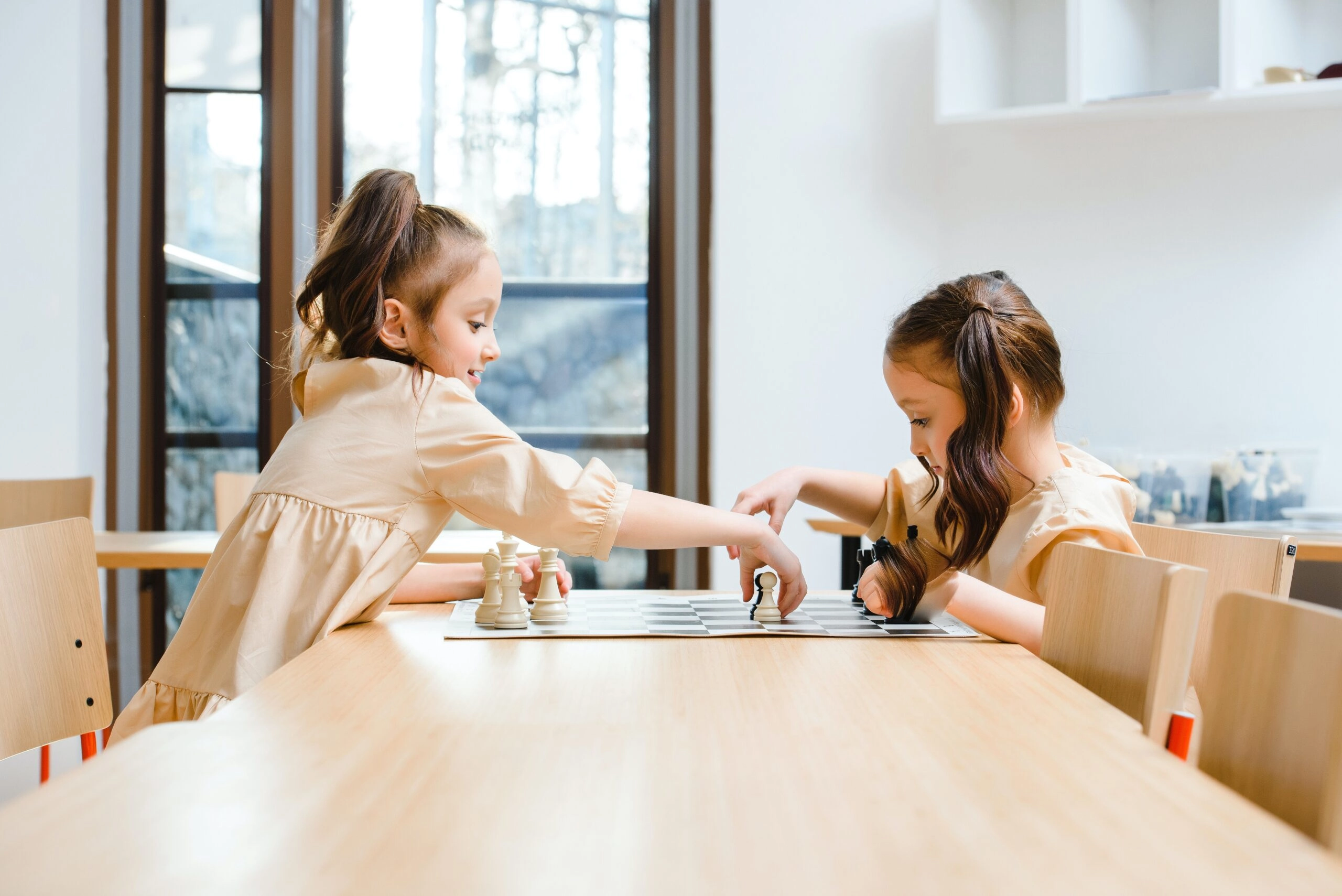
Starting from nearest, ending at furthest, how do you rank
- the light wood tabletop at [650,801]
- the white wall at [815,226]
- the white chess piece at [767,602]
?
the light wood tabletop at [650,801] → the white chess piece at [767,602] → the white wall at [815,226]

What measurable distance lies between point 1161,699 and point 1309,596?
8.25 ft

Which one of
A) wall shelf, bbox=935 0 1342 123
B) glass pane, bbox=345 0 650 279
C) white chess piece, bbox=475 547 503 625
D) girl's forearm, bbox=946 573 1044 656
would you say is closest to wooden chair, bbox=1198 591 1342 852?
girl's forearm, bbox=946 573 1044 656

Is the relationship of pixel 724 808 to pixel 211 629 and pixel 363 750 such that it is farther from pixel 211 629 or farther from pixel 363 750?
pixel 211 629

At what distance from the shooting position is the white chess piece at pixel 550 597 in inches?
48.4

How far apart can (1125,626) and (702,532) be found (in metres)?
0.49

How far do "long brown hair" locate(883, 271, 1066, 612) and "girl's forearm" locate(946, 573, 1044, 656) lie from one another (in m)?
0.27

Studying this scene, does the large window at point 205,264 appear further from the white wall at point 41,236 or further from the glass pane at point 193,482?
the white wall at point 41,236

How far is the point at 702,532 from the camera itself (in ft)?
4.04

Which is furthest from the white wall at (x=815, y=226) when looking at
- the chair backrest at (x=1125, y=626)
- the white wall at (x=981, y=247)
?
the chair backrest at (x=1125, y=626)

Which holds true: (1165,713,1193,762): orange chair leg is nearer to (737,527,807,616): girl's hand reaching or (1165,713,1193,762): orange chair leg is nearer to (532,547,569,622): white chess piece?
(737,527,807,616): girl's hand reaching

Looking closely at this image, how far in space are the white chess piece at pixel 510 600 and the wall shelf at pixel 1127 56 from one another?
7.41ft

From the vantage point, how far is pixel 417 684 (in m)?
A: 0.89

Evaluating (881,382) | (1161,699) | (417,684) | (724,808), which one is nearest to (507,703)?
(417,684)

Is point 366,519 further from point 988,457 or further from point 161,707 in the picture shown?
point 988,457
